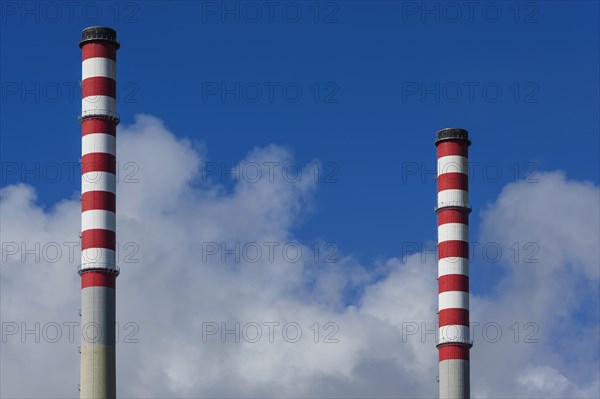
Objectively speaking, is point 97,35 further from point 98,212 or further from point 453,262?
point 453,262

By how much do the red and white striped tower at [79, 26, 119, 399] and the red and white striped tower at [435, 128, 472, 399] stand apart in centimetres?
1375

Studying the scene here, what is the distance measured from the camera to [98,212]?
5116 cm

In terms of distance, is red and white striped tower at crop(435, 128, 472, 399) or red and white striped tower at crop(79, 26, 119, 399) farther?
red and white striped tower at crop(435, 128, 472, 399)

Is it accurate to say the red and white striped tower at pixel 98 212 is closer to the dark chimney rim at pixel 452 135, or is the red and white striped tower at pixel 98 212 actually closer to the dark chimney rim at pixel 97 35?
the dark chimney rim at pixel 97 35

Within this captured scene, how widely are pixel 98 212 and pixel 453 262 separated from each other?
14.9 meters

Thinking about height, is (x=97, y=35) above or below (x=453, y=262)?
above

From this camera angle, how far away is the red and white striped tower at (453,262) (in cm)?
5616

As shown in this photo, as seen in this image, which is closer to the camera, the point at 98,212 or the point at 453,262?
the point at 98,212

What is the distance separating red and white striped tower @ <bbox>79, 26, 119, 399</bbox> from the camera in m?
50.2

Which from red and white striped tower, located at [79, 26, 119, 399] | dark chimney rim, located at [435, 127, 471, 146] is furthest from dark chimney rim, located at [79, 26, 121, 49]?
dark chimney rim, located at [435, 127, 471, 146]

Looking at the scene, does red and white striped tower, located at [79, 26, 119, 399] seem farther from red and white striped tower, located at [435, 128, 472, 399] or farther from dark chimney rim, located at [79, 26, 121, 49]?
red and white striped tower, located at [435, 128, 472, 399]

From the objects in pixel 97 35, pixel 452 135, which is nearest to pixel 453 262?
pixel 452 135

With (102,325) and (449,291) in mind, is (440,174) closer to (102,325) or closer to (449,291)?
(449,291)

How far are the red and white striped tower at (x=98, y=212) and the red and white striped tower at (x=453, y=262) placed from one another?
13747 millimetres
